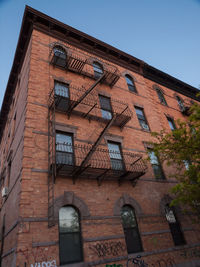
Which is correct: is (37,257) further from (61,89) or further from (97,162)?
(61,89)

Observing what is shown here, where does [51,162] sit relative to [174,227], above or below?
above

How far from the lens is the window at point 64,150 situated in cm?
952

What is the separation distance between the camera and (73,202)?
8.48 m

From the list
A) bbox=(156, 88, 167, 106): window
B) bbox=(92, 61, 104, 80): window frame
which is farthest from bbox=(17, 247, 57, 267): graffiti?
bbox=(156, 88, 167, 106): window

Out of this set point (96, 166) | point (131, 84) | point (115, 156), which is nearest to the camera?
point (96, 166)

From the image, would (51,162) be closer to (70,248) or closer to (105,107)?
(70,248)

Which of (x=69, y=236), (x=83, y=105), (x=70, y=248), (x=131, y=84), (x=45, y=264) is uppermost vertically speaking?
(x=131, y=84)

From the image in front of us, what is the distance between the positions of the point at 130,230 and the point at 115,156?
378 centimetres

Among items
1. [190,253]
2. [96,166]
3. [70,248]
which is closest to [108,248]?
[70,248]

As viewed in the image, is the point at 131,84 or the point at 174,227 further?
the point at 131,84

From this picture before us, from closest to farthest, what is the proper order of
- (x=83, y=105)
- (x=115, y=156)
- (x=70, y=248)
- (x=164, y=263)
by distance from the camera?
(x=70, y=248)
(x=164, y=263)
(x=115, y=156)
(x=83, y=105)

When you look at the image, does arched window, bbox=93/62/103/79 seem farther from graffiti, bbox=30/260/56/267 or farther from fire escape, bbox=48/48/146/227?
graffiti, bbox=30/260/56/267

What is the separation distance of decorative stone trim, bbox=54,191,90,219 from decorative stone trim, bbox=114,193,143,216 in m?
1.61

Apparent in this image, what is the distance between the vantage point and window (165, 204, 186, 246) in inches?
416
